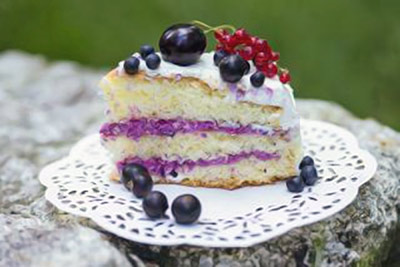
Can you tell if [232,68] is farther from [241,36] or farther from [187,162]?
[187,162]

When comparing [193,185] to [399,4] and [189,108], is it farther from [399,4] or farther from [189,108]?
[399,4]

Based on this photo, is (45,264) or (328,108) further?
A: (328,108)

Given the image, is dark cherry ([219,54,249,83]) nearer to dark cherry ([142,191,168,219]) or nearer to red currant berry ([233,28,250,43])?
red currant berry ([233,28,250,43])

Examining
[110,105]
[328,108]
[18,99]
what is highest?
[110,105]

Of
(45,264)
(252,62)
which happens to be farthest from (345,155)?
(45,264)

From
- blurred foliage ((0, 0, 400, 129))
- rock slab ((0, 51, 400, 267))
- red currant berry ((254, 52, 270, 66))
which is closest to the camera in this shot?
rock slab ((0, 51, 400, 267))

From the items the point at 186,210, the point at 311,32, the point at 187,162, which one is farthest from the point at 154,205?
the point at 311,32

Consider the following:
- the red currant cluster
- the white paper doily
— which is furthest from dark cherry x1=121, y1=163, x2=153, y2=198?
the red currant cluster
